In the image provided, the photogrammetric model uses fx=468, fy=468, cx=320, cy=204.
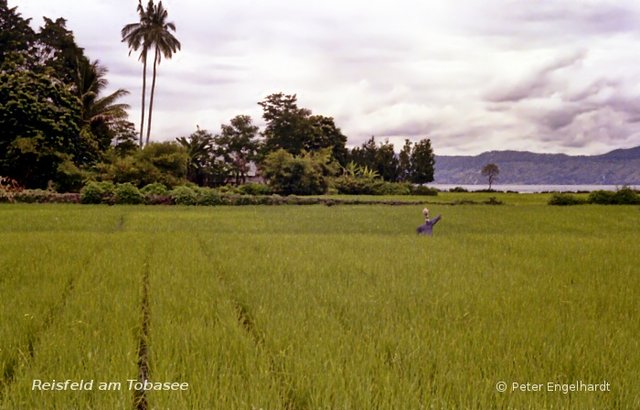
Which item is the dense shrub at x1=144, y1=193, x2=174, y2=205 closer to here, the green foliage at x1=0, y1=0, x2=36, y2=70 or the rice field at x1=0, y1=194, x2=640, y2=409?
the rice field at x1=0, y1=194, x2=640, y2=409

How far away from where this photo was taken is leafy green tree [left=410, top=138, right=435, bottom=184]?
5850 centimetres

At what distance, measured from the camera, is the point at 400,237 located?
416 inches

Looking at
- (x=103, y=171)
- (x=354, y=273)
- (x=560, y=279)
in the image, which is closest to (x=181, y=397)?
(x=354, y=273)

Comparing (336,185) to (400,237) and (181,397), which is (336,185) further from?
(181,397)

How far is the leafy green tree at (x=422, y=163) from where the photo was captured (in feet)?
192

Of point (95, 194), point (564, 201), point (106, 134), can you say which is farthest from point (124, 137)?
point (564, 201)

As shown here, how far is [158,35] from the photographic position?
36250 millimetres

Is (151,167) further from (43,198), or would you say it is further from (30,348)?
(30,348)

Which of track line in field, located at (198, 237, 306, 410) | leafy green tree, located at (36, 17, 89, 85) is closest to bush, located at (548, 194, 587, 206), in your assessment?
track line in field, located at (198, 237, 306, 410)

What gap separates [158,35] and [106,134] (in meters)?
9.28

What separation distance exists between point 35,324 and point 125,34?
122ft

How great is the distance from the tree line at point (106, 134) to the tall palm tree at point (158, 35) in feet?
0.25

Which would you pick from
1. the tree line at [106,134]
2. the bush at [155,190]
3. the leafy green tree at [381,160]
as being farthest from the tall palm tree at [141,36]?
the leafy green tree at [381,160]

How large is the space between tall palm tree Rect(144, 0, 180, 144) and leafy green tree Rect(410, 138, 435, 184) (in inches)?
1298
